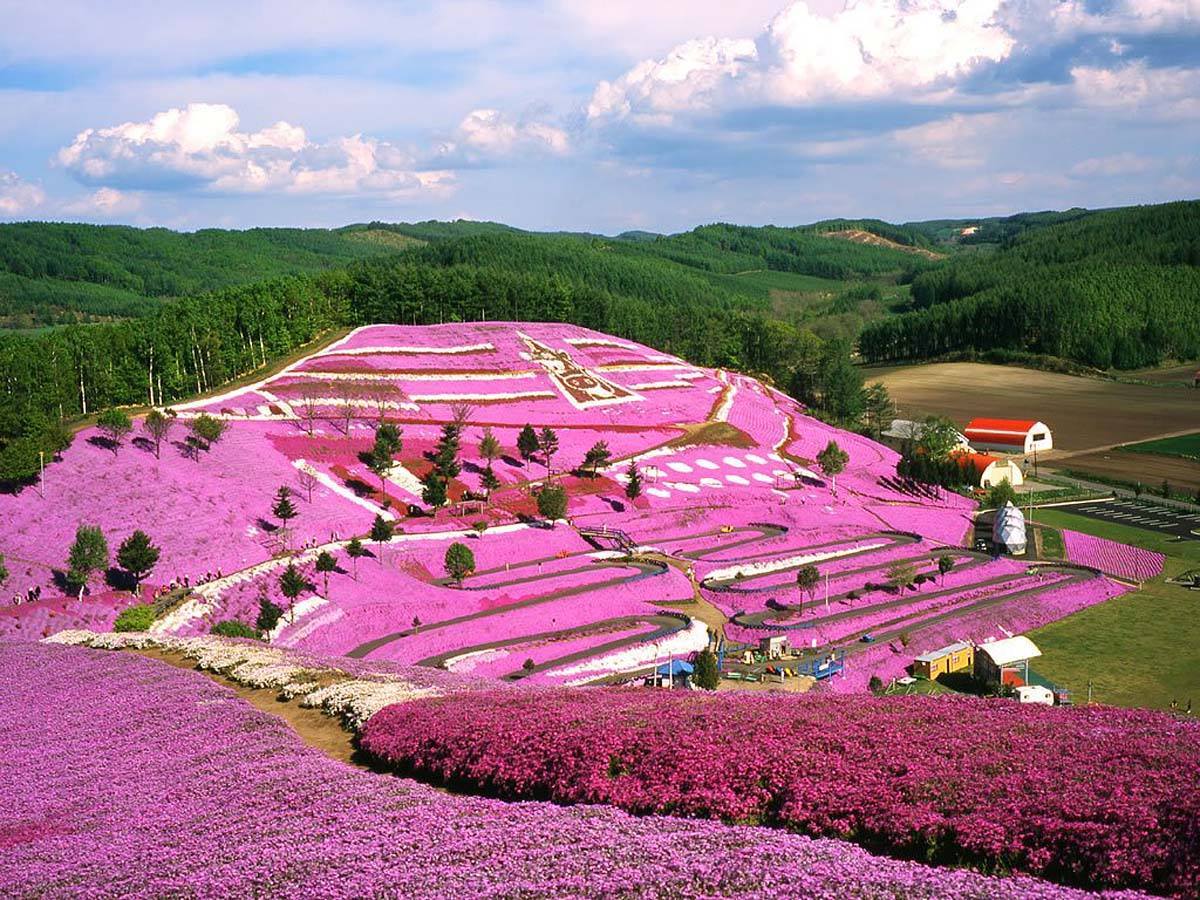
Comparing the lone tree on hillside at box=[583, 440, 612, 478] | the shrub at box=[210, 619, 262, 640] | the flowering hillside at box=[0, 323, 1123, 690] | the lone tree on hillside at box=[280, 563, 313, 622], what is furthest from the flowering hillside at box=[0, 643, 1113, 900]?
the lone tree on hillside at box=[583, 440, 612, 478]

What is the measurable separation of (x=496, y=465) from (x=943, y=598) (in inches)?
1553

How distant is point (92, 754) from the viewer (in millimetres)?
27266

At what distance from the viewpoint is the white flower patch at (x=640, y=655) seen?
52125 millimetres

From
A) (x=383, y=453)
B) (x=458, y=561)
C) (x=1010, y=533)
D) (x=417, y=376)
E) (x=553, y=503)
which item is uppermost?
(x=417, y=376)

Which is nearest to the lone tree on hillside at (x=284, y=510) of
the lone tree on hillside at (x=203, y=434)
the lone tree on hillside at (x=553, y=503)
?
the lone tree on hillside at (x=203, y=434)

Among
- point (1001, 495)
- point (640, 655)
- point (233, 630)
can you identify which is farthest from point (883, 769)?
point (1001, 495)

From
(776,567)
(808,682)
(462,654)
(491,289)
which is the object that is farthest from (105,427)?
(491,289)

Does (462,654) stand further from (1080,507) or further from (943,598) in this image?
(1080,507)

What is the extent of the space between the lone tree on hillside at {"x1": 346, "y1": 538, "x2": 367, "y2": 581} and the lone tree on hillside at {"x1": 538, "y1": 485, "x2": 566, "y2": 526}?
1487 centimetres

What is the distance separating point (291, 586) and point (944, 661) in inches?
1379

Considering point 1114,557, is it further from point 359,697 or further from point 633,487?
point 359,697

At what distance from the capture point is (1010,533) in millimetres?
80438

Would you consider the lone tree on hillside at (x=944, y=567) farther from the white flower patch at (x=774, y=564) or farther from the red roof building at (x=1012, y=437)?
the red roof building at (x=1012, y=437)

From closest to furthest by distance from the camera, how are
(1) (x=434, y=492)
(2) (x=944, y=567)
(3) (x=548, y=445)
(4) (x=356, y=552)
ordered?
1. (4) (x=356, y=552)
2. (2) (x=944, y=567)
3. (1) (x=434, y=492)
4. (3) (x=548, y=445)
